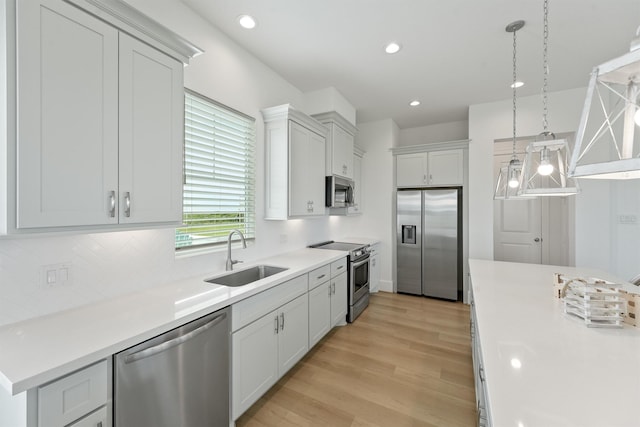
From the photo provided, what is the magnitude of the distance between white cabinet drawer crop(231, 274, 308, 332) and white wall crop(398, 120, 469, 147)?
3905 mm

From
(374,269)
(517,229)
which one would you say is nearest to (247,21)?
(374,269)

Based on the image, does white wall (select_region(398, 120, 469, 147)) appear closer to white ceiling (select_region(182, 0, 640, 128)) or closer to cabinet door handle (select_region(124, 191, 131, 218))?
white ceiling (select_region(182, 0, 640, 128))

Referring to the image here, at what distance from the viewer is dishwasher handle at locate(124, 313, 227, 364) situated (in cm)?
115

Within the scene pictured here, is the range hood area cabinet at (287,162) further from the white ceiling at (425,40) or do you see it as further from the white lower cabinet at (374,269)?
the white lower cabinet at (374,269)

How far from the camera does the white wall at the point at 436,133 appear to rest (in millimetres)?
4699

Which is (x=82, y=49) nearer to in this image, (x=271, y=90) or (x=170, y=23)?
(x=170, y=23)

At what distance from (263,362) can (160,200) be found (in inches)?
50.6

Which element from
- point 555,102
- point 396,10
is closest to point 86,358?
point 396,10

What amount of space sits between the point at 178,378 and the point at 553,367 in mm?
1597

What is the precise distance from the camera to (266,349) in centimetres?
191

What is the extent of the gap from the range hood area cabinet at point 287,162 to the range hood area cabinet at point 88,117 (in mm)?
1181

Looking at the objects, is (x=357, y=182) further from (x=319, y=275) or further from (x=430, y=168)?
(x=319, y=275)

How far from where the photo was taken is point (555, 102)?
11.5 ft

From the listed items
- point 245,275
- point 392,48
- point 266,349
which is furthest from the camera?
point 392,48
